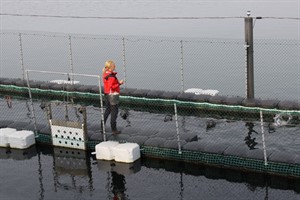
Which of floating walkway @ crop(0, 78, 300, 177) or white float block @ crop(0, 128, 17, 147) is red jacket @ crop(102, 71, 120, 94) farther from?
white float block @ crop(0, 128, 17, 147)

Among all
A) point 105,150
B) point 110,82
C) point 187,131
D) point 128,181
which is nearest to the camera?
point 128,181

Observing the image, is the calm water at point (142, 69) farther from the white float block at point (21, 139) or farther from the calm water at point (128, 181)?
the white float block at point (21, 139)

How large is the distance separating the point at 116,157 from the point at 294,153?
5357 mm

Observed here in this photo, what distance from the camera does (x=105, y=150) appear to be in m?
16.5

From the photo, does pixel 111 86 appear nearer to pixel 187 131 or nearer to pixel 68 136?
pixel 68 136

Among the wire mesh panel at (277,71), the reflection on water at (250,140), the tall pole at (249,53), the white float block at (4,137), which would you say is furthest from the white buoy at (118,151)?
the wire mesh panel at (277,71)

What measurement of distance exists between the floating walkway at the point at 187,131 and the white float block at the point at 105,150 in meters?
0.65

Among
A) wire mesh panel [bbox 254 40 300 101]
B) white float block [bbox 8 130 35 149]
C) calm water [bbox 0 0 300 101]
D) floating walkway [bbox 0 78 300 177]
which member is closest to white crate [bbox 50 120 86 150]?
floating walkway [bbox 0 78 300 177]

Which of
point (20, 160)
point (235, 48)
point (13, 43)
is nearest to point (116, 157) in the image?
point (20, 160)

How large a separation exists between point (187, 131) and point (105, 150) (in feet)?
12.6

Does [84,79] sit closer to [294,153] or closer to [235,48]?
[235,48]

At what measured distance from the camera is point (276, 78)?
94.6ft

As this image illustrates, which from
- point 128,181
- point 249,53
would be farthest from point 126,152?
point 249,53

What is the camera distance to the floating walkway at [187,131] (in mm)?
15492
